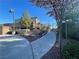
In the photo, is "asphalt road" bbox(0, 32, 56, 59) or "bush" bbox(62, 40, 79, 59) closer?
"asphalt road" bbox(0, 32, 56, 59)

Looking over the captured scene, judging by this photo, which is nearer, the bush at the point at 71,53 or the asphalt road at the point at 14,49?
the asphalt road at the point at 14,49

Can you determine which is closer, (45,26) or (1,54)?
(1,54)

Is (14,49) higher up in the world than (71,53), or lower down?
higher up

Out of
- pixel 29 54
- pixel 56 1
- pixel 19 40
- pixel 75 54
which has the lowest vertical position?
pixel 75 54

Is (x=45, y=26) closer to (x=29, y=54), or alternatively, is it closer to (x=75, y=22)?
(x=75, y=22)

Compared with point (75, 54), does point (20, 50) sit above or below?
above

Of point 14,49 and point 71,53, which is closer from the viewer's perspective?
point 14,49

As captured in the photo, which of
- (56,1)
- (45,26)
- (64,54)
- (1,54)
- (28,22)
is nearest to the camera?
(1,54)

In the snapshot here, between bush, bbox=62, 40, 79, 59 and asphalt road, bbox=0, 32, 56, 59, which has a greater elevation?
asphalt road, bbox=0, 32, 56, 59

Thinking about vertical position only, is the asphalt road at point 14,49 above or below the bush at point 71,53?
above

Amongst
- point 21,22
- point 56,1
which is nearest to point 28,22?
point 21,22

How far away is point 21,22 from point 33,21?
201 inches

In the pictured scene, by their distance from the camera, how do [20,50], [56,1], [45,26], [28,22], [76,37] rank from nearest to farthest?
[20,50] → [56,1] → [76,37] → [45,26] → [28,22]

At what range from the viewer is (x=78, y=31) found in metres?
18.5
